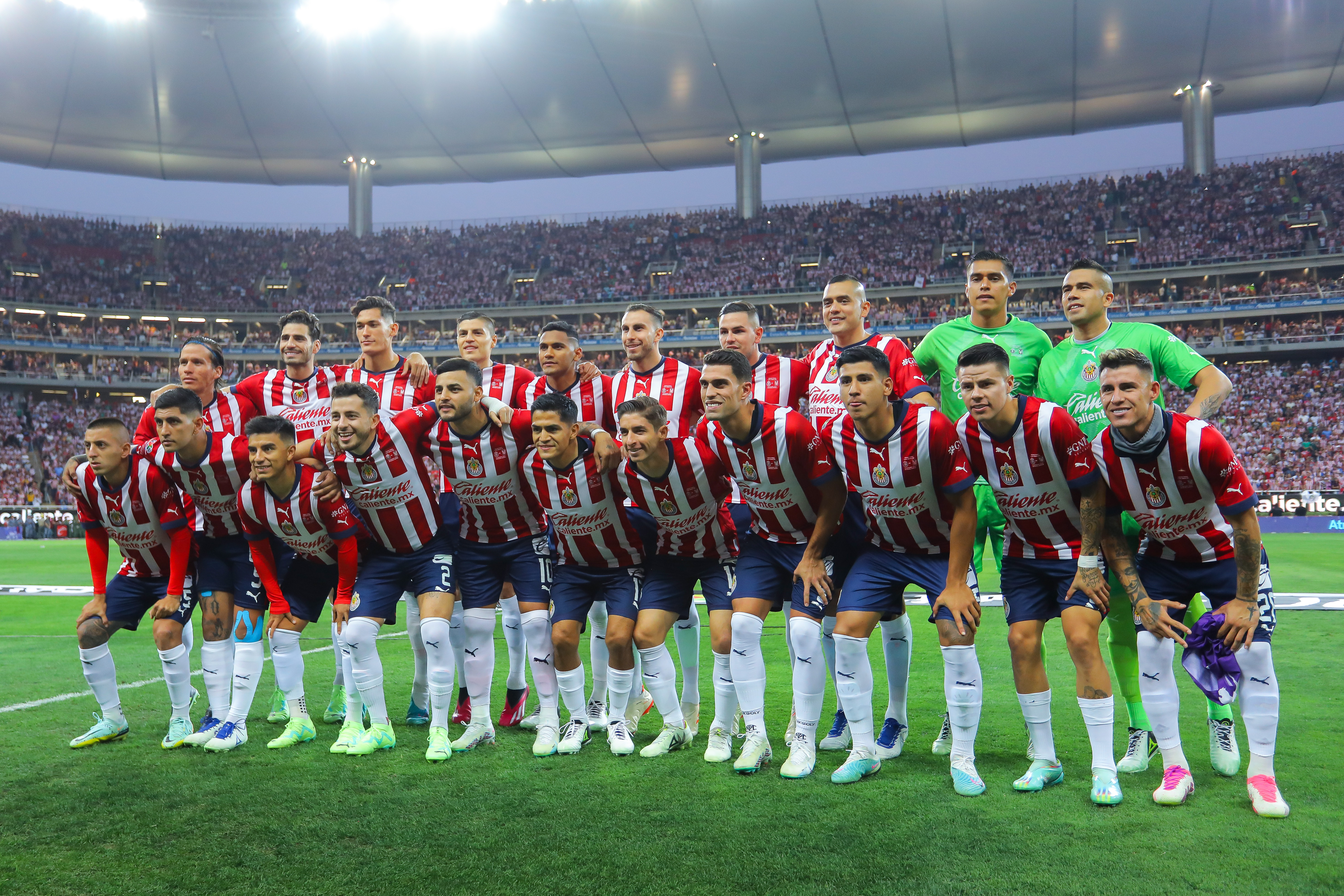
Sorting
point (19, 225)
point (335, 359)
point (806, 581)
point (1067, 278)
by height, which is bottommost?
point (806, 581)

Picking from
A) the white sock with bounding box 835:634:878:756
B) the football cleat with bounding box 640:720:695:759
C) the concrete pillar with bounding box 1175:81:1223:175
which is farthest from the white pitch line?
the concrete pillar with bounding box 1175:81:1223:175

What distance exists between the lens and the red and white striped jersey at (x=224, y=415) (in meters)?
6.47

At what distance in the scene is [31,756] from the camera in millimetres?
5105

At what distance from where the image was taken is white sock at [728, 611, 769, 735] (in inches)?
191

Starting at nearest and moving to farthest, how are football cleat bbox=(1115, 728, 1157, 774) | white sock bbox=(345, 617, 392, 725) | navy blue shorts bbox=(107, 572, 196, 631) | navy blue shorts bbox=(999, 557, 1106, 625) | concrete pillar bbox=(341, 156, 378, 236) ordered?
navy blue shorts bbox=(999, 557, 1106, 625) → football cleat bbox=(1115, 728, 1157, 774) → white sock bbox=(345, 617, 392, 725) → navy blue shorts bbox=(107, 572, 196, 631) → concrete pillar bbox=(341, 156, 378, 236)

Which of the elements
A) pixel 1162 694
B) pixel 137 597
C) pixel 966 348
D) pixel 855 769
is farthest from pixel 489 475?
pixel 1162 694

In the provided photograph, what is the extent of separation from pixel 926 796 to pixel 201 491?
4.52 metres

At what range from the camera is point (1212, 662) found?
4.09m

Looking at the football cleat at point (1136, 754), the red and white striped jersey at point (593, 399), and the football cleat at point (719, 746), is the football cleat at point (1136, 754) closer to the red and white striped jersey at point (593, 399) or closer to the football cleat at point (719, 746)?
the football cleat at point (719, 746)

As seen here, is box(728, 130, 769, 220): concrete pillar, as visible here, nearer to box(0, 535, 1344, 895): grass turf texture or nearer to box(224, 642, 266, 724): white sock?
box(0, 535, 1344, 895): grass turf texture

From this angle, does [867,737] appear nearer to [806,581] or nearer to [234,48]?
[806,581]

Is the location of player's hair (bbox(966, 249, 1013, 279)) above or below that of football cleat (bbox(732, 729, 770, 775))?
above

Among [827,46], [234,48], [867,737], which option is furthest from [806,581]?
[234,48]

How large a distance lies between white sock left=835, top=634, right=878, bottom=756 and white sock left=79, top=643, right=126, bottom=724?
431 cm
